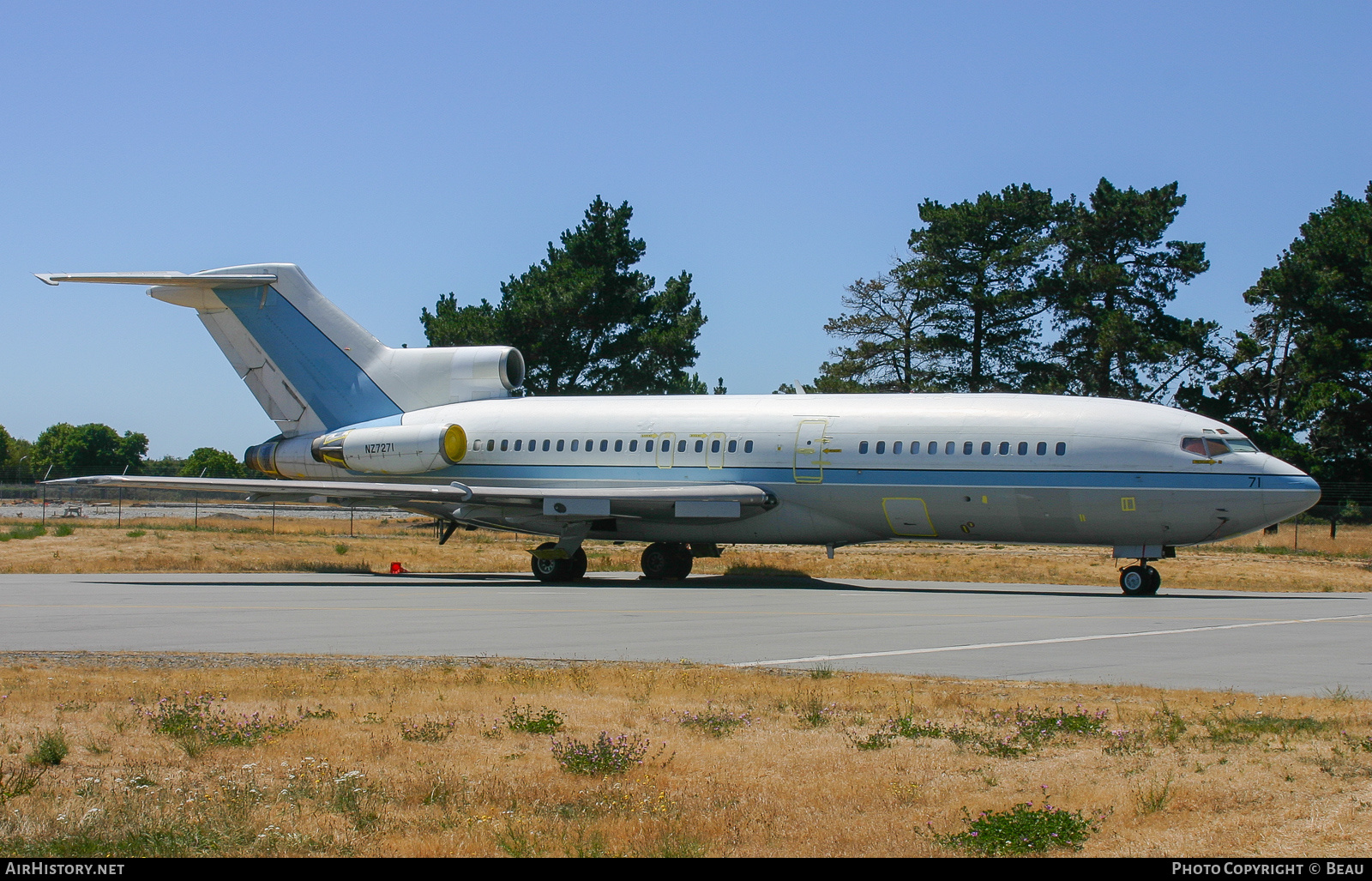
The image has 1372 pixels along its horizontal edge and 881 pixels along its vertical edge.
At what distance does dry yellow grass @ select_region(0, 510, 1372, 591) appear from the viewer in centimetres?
3125

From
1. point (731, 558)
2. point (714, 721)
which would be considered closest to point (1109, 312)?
point (731, 558)

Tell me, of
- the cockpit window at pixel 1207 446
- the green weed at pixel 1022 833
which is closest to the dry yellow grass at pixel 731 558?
the cockpit window at pixel 1207 446

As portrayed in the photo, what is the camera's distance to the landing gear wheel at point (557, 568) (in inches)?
1135

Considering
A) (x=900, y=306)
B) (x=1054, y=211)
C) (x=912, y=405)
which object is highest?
(x=1054, y=211)

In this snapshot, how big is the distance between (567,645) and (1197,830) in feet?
31.2

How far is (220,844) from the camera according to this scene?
596cm

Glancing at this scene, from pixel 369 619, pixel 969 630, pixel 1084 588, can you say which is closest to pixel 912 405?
pixel 1084 588

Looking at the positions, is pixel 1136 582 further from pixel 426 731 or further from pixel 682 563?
pixel 426 731

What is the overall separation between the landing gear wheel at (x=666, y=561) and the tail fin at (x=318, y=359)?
640 centimetres

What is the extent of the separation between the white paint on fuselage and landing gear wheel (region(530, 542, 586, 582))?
2.64 ft

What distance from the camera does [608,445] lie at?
29.2 meters

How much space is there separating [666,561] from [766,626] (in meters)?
12.7

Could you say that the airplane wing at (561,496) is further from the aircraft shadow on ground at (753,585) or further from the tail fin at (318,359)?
the tail fin at (318,359)

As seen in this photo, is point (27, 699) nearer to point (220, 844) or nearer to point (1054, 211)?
point (220, 844)
